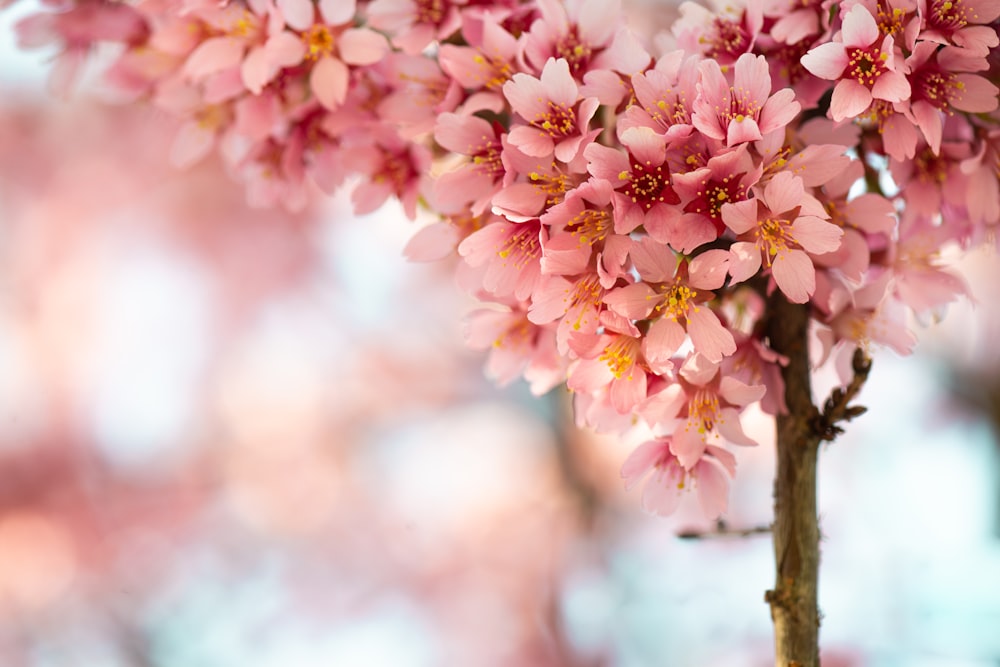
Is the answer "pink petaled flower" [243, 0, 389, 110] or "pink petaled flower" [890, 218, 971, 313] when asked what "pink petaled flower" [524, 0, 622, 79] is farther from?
"pink petaled flower" [890, 218, 971, 313]

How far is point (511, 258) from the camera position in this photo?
1.89 feet

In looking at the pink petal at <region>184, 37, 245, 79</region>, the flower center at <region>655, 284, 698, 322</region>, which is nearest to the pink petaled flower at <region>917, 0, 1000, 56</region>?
the flower center at <region>655, 284, 698, 322</region>

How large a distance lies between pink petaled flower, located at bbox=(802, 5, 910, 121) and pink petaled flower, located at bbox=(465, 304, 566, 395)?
0.24 meters

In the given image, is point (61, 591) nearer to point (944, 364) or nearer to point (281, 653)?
point (281, 653)

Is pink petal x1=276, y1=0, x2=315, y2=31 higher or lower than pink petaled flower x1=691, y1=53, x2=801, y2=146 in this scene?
higher

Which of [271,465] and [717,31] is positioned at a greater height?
[717,31]

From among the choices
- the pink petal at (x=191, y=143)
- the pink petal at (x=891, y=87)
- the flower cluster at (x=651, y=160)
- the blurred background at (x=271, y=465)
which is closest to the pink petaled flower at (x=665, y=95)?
the flower cluster at (x=651, y=160)

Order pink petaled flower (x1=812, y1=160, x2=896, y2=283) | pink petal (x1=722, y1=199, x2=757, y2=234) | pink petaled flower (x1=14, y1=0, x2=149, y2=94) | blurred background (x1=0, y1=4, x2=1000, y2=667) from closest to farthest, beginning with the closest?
1. pink petal (x1=722, y1=199, x2=757, y2=234)
2. pink petaled flower (x1=812, y1=160, x2=896, y2=283)
3. pink petaled flower (x1=14, y1=0, x2=149, y2=94)
4. blurred background (x1=0, y1=4, x2=1000, y2=667)

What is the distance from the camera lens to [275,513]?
102 inches

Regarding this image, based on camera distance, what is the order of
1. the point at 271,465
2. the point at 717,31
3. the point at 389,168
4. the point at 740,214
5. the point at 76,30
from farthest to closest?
1. the point at 271,465
2. the point at 76,30
3. the point at 389,168
4. the point at 717,31
5. the point at 740,214

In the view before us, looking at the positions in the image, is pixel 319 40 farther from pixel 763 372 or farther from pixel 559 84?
pixel 763 372

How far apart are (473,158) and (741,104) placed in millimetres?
177

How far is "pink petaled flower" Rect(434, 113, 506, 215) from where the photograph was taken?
62 cm

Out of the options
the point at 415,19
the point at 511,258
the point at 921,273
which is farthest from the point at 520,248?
the point at 921,273
